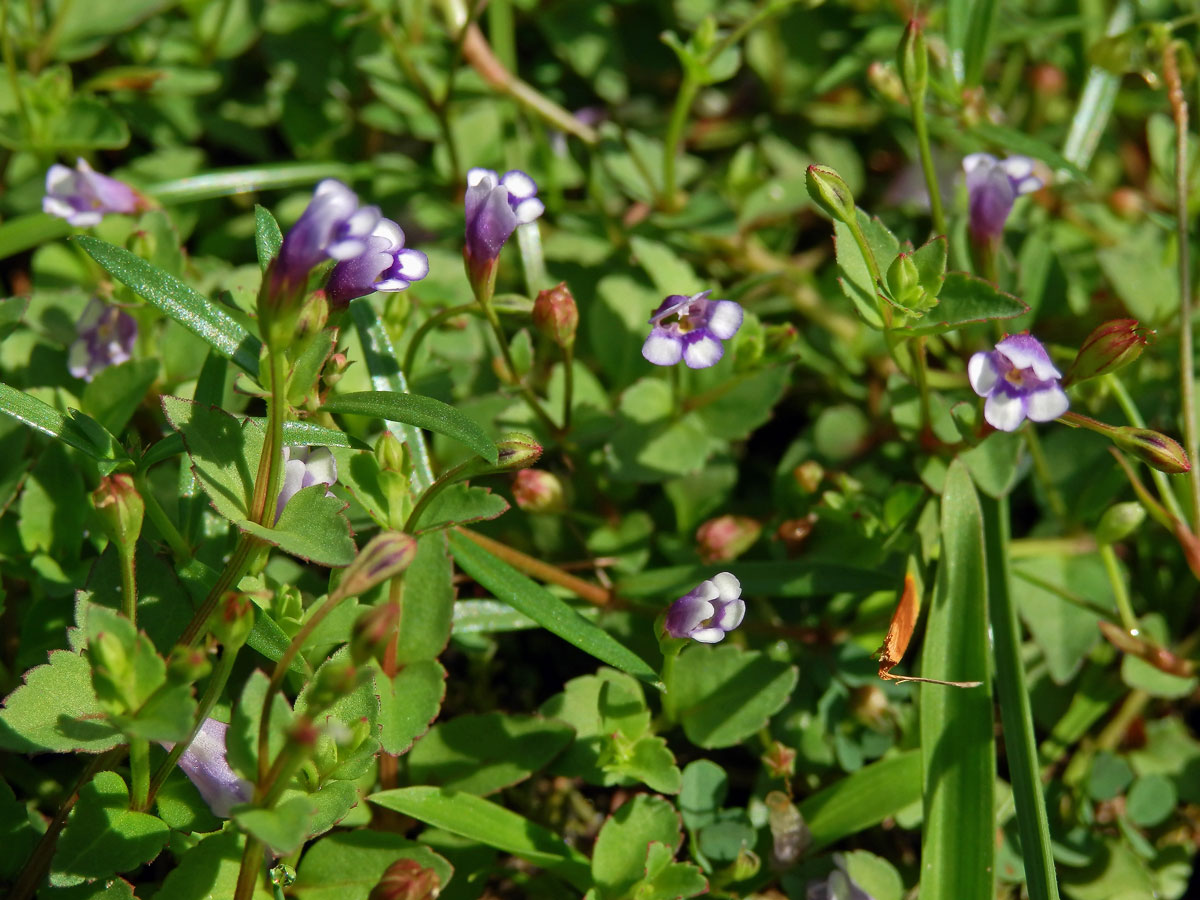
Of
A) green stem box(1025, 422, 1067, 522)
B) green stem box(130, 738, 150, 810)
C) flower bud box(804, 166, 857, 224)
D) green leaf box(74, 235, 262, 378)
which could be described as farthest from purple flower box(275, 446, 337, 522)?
green stem box(1025, 422, 1067, 522)

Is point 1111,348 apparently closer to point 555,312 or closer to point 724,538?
point 724,538

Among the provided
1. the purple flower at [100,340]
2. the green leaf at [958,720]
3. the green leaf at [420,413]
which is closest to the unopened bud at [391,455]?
the green leaf at [420,413]

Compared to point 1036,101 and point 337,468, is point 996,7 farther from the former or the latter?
point 337,468

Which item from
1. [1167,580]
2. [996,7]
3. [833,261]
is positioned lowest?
[1167,580]

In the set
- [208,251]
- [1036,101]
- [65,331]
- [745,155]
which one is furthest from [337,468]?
[1036,101]

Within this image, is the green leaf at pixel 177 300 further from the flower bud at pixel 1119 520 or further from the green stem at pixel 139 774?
the flower bud at pixel 1119 520

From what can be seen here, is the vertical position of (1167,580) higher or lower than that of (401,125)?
lower

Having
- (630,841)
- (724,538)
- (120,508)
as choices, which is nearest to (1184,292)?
(724,538)
